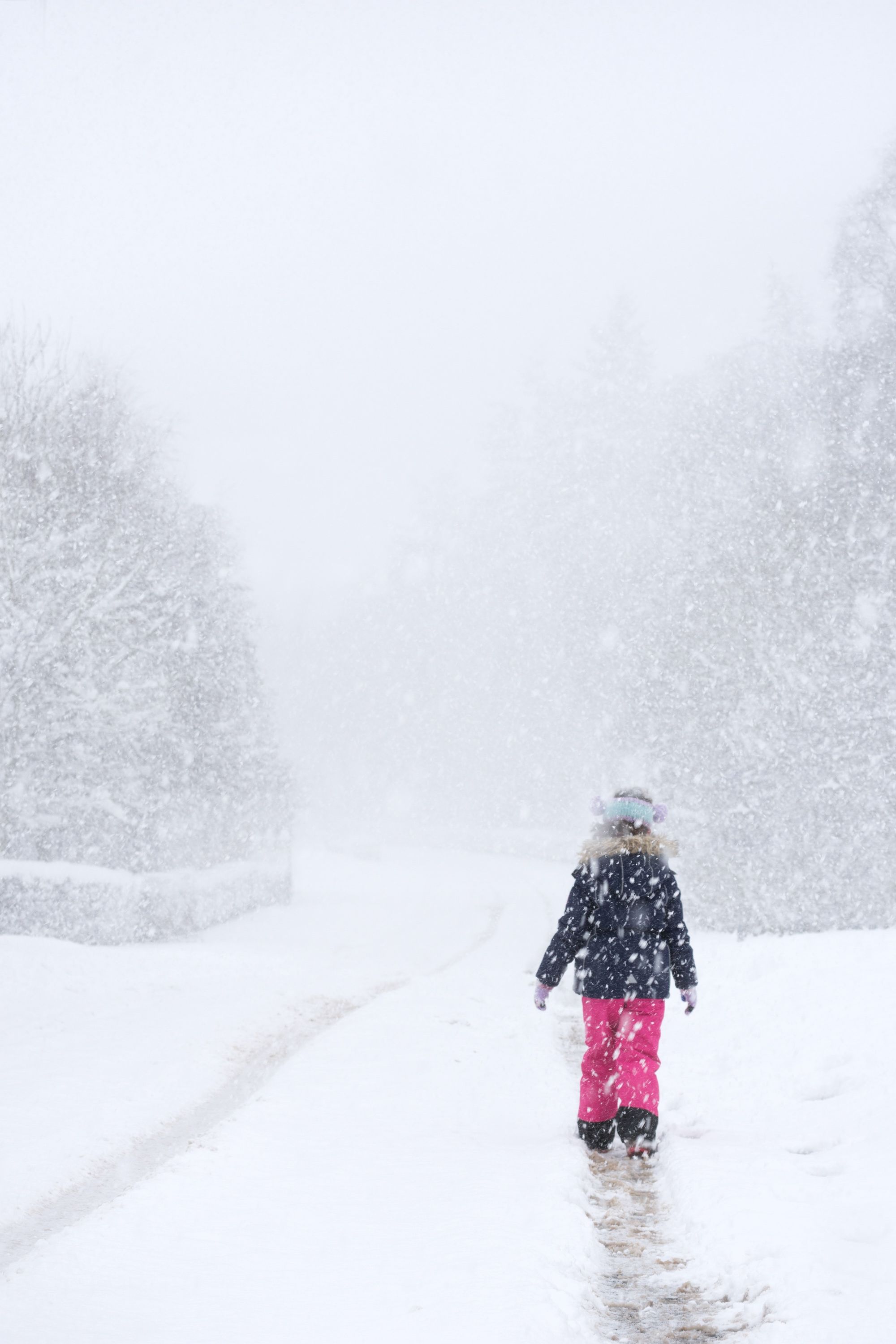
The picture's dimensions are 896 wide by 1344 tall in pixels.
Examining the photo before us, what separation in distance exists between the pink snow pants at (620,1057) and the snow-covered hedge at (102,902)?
1292 cm

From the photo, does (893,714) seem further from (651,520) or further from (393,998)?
(651,520)

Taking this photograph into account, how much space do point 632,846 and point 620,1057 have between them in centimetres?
120

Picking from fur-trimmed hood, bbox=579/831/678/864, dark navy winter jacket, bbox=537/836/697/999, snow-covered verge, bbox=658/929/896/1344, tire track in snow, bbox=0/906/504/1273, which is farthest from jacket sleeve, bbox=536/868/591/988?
tire track in snow, bbox=0/906/504/1273

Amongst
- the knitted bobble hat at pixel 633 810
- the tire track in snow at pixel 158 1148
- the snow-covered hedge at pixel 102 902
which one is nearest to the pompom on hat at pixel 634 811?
the knitted bobble hat at pixel 633 810

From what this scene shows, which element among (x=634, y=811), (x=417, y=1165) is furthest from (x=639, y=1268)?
(x=634, y=811)

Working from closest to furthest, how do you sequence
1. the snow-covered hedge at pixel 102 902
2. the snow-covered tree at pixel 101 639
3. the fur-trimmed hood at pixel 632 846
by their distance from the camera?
the fur-trimmed hood at pixel 632 846
the snow-covered hedge at pixel 102 902
the snow-covered tree at pixel 101 639

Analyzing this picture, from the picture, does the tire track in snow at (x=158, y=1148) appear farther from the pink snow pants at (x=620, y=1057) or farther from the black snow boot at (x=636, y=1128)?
the black snow boot at (x=636, y=1128)

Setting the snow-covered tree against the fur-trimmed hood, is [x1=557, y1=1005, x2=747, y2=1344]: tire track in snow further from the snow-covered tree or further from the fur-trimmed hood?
the snow-covered tree

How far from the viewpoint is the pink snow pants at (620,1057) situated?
600 cm

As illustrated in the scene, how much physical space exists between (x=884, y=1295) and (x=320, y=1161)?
2.98m

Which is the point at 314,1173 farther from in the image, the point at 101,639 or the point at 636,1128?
the point at 101,639

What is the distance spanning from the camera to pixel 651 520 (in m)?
33.8

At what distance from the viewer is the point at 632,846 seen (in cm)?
632

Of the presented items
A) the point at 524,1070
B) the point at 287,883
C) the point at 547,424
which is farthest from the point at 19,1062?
the point at 547,424
